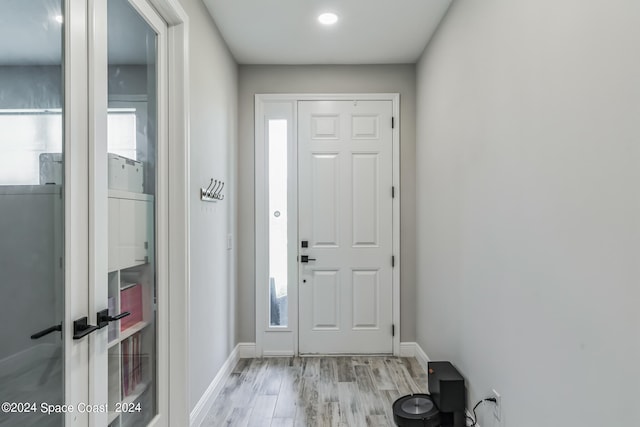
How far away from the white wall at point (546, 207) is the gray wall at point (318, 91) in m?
0.90

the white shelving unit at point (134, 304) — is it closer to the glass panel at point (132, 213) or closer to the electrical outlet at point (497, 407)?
the glass panel at point (132, 213)

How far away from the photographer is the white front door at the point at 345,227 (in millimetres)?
→ 3389

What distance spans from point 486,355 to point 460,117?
1399mm

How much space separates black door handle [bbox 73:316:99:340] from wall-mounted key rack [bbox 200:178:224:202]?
1189 millimetres

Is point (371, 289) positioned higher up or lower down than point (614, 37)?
lower down

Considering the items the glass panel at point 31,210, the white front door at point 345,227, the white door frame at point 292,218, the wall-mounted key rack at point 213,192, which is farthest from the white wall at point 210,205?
the glass panel at point 31,210

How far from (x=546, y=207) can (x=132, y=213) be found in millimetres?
1742

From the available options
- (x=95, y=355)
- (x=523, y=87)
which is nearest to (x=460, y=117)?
(x=523, y=87)

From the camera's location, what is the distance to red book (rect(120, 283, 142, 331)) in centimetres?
159

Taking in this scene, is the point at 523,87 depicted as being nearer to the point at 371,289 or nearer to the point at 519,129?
the point at 519,129

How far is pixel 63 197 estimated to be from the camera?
3.89 feet

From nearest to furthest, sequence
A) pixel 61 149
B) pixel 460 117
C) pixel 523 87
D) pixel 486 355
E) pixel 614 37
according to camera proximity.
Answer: pixel 614 37 → pixel 61 149 → pixel 523 87 → pixel 486 355 → pixel 460 117

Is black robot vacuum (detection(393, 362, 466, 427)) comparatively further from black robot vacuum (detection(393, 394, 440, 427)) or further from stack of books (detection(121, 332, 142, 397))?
stack of books (detection(121, 332, 142, 397))

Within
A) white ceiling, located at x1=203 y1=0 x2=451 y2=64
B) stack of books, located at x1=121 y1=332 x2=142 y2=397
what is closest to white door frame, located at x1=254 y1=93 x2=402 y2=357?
→ white ceiling, located at x1=203 y1=0 x2=451 y2=64
